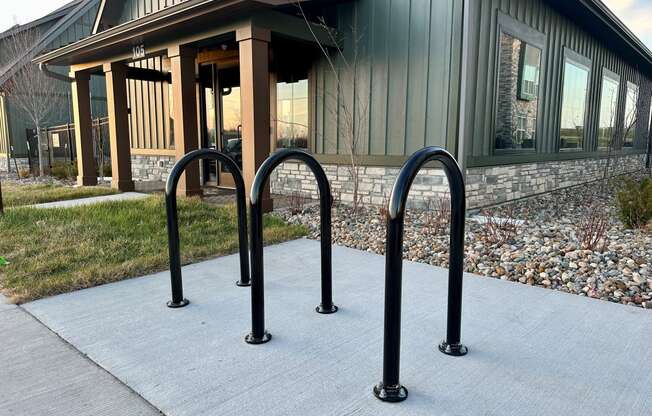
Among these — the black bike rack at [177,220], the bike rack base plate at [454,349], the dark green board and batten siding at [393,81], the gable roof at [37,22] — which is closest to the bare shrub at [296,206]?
the dark green board and batten siding at [393,81]

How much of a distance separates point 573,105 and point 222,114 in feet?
24.1

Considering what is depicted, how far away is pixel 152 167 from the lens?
418 inches

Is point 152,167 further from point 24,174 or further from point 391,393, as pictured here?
point 391,393

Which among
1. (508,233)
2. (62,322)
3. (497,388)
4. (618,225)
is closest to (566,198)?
(618,225)

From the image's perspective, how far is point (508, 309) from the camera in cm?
296

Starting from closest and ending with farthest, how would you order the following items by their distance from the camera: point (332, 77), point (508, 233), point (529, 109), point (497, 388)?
1. point (497, 388)
2. point (508, 233)
3. point (332, 77)
4. point (529, 109)

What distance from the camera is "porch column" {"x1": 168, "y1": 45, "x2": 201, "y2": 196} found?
683 centimetres

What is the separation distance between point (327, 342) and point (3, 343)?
176 cm

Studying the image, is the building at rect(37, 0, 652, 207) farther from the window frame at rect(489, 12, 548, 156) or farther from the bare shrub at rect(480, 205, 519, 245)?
the bare shrub at rect(480, 205, 519, 245)

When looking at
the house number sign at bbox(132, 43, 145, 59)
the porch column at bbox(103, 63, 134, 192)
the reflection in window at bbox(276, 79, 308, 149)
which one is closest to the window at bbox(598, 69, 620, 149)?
the reflection in window at bbox(276, 79, 308, 149)

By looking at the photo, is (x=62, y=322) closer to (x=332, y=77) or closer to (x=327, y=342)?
(x=327, y=342)

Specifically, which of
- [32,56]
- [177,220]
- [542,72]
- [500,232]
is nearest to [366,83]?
[500,232]

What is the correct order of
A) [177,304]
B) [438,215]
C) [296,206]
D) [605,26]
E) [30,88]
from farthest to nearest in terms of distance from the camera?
[30,88], [605,26], [296,206], [438,215], [177,304]

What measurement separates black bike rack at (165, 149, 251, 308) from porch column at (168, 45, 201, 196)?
4.11 metres
